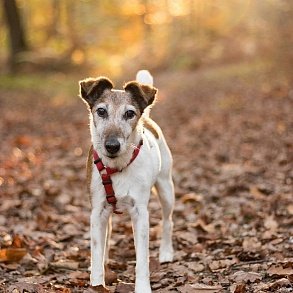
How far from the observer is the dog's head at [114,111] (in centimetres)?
433

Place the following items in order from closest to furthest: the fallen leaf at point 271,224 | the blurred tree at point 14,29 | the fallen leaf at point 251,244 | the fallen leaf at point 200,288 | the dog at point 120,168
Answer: the fallen leaf at point 200,288 < the dog at point 120,168 < the fallen leaf at point 251,244 < the fallen leaf at point 271,224 < the blurred tree at point 14,29

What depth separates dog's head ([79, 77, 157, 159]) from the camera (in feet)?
Result: 14.2

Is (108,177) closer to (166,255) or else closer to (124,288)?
(124,288)

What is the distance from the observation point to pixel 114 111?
4539 millimetres

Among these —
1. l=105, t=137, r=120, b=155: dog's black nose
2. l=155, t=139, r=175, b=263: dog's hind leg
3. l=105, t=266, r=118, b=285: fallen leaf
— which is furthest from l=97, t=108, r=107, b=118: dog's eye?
l=105, t=266, r=118, b=285: fallen leaf

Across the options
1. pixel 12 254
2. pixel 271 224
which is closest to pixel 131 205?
pixel 12 254

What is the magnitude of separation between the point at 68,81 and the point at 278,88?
11236 millimetres

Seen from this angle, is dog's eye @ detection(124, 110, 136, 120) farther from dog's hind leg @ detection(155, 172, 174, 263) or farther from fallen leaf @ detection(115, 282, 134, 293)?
fallen leaf @ detection(115, 282, 134, 293)

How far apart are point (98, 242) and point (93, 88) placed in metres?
1.27

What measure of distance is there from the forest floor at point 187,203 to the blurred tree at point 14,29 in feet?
34.7

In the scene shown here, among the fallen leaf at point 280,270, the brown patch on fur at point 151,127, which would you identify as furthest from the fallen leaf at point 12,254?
the fallen leaf at point 280,270

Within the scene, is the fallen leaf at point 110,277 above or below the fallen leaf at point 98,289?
above

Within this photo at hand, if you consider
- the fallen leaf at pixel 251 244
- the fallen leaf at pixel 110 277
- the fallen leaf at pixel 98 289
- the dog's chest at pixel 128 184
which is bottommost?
the fallen leaf at pixel 98 289

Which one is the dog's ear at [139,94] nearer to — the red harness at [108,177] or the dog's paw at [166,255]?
the red harness at [108,177]
